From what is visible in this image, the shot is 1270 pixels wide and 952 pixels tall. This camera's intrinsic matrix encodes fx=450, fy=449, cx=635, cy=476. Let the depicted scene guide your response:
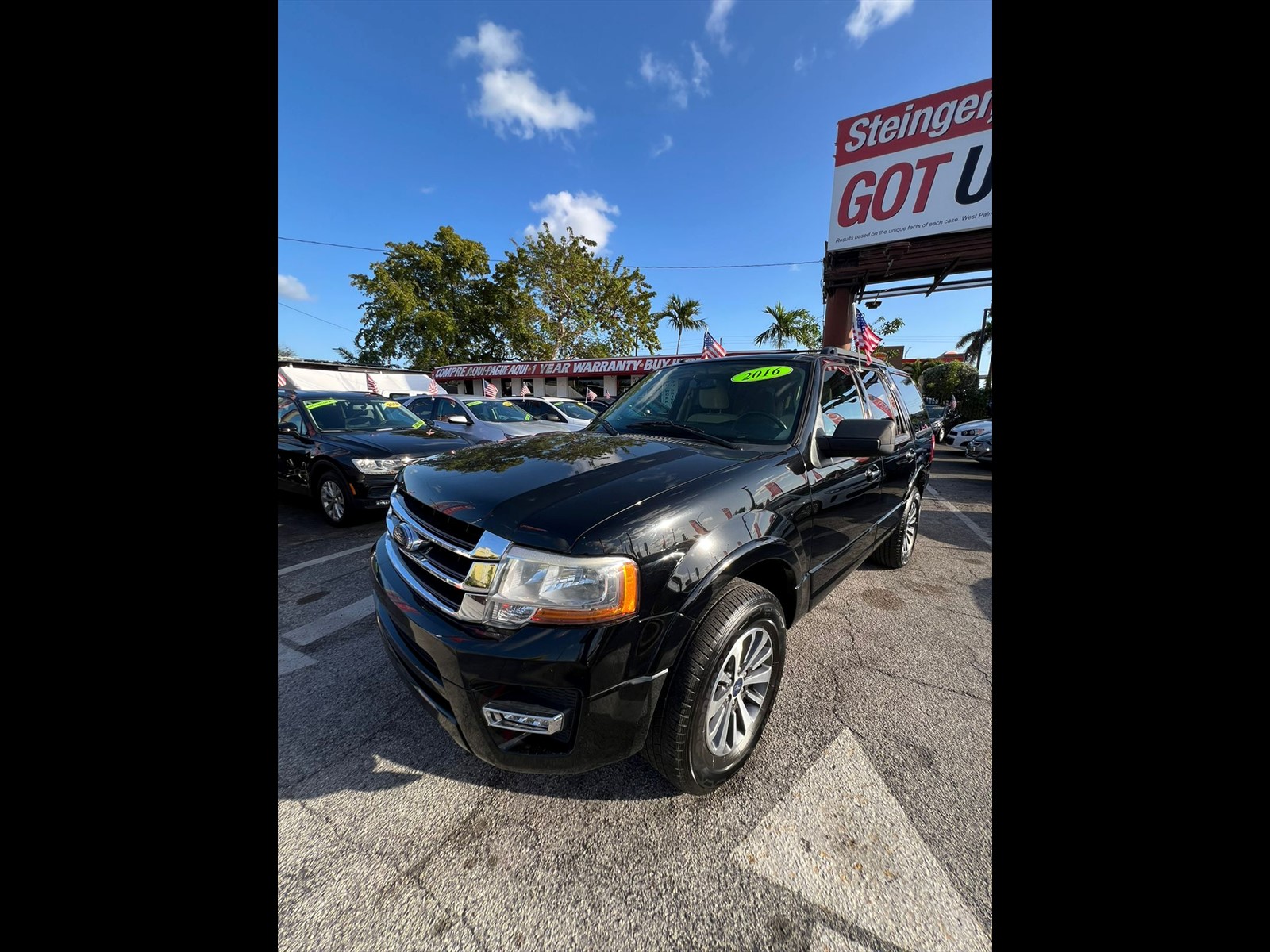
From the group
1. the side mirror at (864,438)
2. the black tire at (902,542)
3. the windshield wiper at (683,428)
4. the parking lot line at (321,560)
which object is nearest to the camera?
the side mirror at (864,438)

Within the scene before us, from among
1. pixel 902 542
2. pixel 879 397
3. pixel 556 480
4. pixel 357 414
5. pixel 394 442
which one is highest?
pixel 879 397

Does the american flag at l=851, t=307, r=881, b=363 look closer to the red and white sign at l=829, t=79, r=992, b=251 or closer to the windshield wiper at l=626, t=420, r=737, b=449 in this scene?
the red and white sign at l=829, t=79, r=992, b=251

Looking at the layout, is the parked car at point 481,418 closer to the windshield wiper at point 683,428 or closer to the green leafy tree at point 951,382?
the windshield wiper at point 683,428

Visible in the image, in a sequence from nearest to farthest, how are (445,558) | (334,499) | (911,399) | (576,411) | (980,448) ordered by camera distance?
(445,558) < (911,399) < (334,499) < (980,448) < (576,411)

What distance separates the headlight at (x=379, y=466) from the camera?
5.35 metres

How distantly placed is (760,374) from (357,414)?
20.0ft

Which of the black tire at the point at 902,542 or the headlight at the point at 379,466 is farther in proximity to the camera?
the headlight at the point at 379,466

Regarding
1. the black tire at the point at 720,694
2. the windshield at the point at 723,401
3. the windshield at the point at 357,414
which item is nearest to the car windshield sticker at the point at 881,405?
the windshield at the point at 723,401

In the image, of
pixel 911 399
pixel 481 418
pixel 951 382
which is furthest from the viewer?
pixel 951 382

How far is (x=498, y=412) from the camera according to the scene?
10.2 m

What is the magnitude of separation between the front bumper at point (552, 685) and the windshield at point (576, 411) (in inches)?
406

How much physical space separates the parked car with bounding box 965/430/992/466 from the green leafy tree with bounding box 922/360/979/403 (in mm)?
13769

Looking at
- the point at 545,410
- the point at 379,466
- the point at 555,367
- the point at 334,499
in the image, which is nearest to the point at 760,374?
the point at 379,466

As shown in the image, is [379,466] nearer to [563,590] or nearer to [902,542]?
[563,590]
